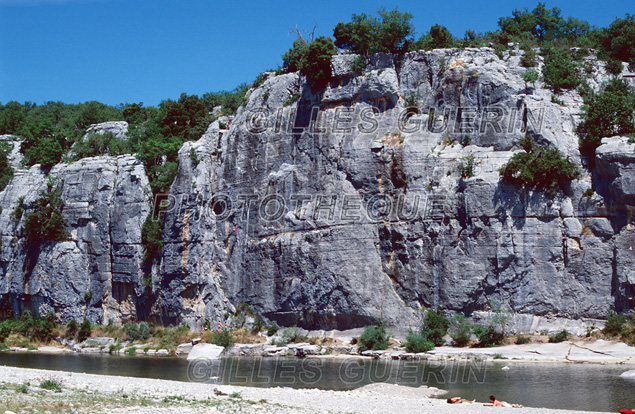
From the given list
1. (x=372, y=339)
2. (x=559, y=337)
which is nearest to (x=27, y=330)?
(x=372, y=339)

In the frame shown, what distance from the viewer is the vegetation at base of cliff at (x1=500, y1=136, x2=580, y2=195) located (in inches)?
1441

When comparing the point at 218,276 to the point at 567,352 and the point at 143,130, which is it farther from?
the point at 567,352

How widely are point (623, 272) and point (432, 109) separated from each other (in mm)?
14830

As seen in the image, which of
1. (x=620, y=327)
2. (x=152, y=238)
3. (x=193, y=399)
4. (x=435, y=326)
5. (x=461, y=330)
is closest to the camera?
(x=193, y=399)

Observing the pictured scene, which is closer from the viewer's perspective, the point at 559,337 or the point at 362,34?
the point at 559,337

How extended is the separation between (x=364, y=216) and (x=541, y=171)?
10.4m

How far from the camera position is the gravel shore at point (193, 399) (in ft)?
59.1

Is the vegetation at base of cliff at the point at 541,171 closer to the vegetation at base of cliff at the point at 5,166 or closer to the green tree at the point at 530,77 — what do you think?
the green tree at the point at 530,77

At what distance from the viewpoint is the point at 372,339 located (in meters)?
36.2

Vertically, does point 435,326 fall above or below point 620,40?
below

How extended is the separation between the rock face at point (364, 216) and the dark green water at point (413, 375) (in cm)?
625

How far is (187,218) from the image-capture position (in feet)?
147

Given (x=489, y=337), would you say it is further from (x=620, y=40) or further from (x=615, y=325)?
(x=620, y=40)

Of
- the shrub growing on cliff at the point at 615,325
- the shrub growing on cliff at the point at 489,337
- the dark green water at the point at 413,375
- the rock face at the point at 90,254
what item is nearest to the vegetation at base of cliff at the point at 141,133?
the rock face at the point at 90,254
